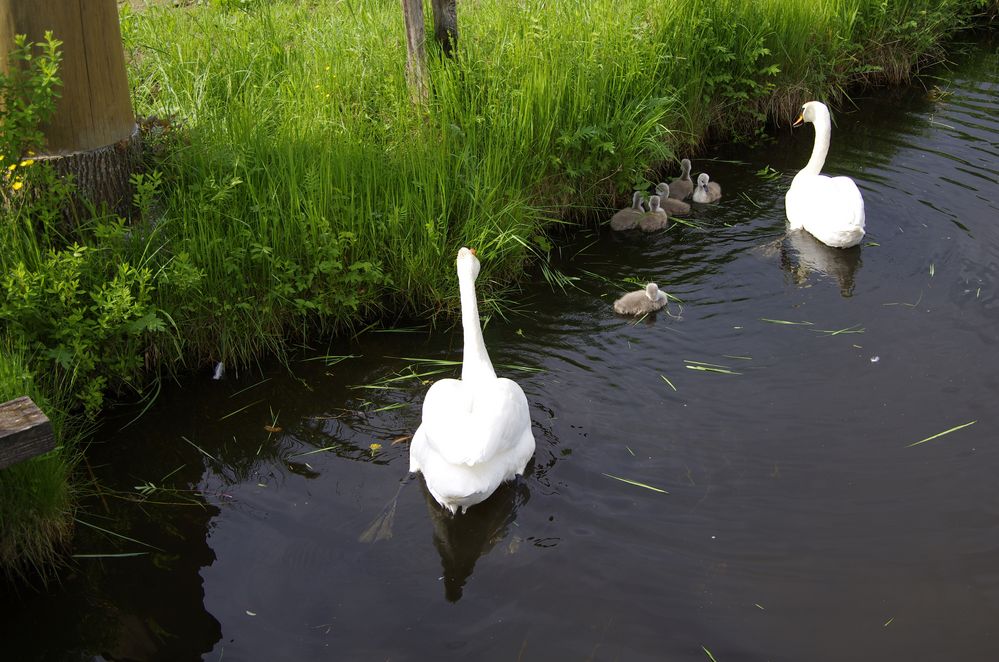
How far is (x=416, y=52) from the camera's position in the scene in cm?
668

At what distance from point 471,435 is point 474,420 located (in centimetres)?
11

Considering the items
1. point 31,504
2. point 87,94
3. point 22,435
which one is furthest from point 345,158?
point 22,435

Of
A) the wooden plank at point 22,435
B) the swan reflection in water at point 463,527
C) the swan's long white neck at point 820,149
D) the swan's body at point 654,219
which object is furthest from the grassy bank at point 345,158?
the swan reflection in water at point 463,527

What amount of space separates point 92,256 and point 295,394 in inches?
55.1

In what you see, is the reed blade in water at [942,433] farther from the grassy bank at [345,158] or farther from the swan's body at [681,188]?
the swan's body at [681,188]

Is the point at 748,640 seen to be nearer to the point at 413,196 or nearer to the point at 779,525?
the point at 779,525

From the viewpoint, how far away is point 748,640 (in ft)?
12.1

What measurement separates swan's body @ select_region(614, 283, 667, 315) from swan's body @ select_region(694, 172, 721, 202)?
1928 millimetres

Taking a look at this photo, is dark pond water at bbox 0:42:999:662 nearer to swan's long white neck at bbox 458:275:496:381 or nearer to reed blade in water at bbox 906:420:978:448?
reed blade in water at bbox 906:420:978:448

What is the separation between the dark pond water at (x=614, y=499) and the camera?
3.80 metres

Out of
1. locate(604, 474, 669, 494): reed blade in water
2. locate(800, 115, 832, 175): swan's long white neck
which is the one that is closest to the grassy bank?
locate(800, 115, 832, 175): swan's long white neck

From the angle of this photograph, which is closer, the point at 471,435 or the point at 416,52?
the point at 471,435

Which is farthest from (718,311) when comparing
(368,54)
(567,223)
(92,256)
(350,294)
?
→ (92,256)

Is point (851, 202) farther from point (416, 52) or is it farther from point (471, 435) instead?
point (471, 435)
